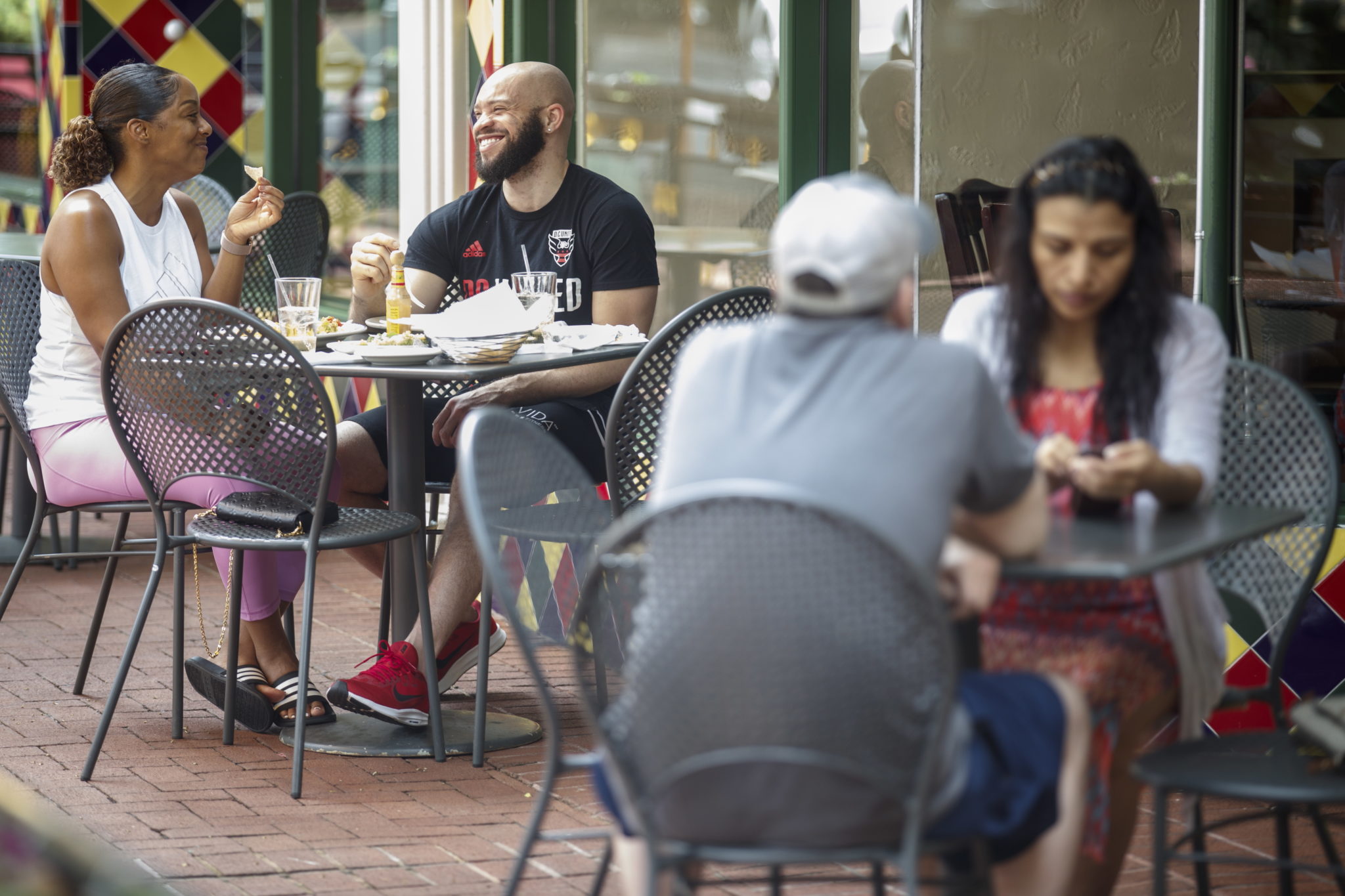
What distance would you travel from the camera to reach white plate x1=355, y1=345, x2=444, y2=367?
3.60 meters

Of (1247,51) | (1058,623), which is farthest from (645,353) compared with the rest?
(1247,51)

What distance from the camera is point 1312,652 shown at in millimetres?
3633

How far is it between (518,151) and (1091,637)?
94.6 inches

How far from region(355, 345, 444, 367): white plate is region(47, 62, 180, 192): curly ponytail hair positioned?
3.21 feet

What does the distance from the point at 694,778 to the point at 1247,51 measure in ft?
9.03

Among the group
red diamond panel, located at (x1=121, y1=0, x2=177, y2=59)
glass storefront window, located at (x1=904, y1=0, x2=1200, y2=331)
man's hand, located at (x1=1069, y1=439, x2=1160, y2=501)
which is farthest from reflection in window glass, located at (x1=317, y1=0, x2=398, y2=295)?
man's hand, located at (x1=1069, y1=439, x2=1160, y2=501)

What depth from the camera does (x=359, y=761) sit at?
3.71 metres

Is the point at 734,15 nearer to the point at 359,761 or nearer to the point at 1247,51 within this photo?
the point at 1247,51

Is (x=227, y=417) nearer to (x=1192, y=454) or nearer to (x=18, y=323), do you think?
(x=18, y=323)

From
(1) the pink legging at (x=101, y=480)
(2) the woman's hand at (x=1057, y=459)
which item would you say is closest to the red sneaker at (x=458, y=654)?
(1) the pink legging at (x=101, y=480)

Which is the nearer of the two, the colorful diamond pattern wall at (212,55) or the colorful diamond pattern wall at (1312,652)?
the colorful diamond pattern wall at (1312,652)

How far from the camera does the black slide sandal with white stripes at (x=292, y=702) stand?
3910 mm

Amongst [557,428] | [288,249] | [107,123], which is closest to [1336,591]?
[557,428]

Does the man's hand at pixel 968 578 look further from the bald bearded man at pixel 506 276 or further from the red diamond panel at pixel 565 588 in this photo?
the bald bearded man at pixel 506 276
